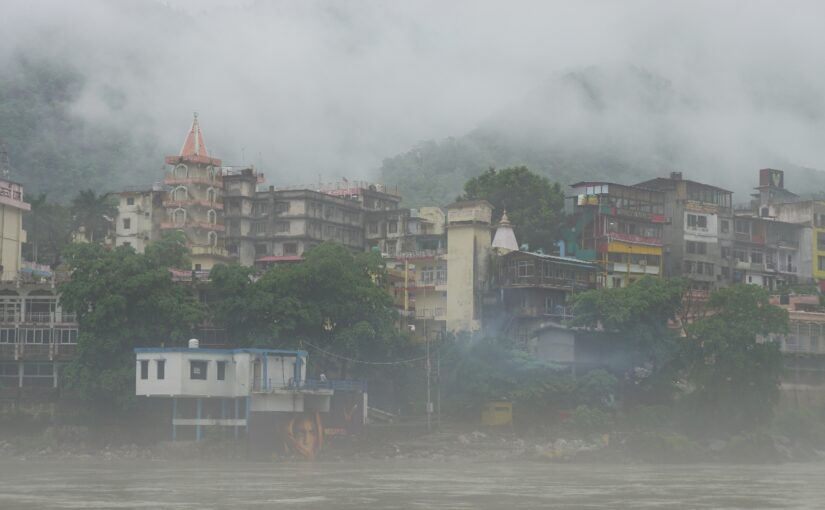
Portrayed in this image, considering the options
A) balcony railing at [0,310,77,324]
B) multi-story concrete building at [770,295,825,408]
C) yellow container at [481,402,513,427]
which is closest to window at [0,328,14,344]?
balcony railing at [0,310,77,324]

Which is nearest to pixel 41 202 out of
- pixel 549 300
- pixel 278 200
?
pixel 278 200

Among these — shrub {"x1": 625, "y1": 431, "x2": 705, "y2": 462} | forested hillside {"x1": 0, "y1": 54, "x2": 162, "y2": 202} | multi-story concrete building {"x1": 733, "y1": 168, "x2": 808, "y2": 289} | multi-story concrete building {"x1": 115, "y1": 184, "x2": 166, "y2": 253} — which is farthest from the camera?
forested hillside {"x1": 0, "y1": 54, "x2": 162, "y2": 202}

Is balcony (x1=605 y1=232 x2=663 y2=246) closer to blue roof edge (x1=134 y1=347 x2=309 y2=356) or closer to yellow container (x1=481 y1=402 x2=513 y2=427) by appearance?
yellow container (x1=481 y1=402 x2=513 y2=427)

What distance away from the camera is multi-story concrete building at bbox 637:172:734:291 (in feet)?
340

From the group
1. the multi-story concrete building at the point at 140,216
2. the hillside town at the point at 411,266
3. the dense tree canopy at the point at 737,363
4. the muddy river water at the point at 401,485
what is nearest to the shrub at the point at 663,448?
the muddy river water at the point at 401,485

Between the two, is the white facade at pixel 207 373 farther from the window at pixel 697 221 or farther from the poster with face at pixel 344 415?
the window at pixel 697 221

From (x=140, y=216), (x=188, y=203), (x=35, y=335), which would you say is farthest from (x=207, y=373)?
(x=140, y=216)

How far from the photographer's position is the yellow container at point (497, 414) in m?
81.6

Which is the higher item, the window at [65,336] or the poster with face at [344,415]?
the window at [65,336]

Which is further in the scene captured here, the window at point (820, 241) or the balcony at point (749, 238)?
the window at point (820, 241)

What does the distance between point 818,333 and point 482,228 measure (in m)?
24.0

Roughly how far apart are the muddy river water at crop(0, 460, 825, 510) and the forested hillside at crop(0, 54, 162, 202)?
86002mm

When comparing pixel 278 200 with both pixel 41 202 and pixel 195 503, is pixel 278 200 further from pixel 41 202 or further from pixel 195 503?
pixel 195 503

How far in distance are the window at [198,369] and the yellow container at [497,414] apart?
54.9 ft
